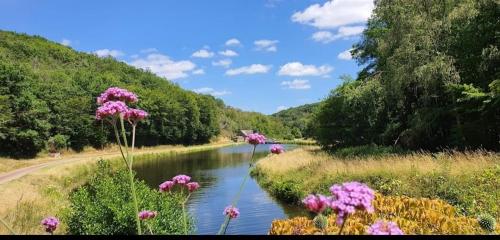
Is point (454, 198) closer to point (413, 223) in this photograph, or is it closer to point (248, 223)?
point (248, 223)

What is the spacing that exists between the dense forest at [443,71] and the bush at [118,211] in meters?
14.1

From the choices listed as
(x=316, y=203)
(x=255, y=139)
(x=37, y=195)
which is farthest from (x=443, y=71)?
(x=316, y=203)

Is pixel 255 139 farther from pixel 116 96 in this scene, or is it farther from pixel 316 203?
pixel 316 203

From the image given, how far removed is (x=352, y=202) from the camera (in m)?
2.16

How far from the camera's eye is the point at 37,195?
75.7ft

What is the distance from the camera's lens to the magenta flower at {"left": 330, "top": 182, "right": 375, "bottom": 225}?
2.15 metres

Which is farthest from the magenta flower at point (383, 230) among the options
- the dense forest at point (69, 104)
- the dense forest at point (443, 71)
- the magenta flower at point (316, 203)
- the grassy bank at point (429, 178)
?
the dense forest at point (443, 71)

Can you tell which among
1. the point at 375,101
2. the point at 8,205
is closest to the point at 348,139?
the point at 375,101

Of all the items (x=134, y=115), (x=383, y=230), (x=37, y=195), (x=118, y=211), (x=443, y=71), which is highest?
(x=443, y=71)

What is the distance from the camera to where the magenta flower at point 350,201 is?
2152 mm

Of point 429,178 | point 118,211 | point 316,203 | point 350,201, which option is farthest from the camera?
point 429,178

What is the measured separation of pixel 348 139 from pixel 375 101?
44.3 feet

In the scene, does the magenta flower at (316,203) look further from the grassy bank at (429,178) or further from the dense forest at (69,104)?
the grassy bank at (429,178)

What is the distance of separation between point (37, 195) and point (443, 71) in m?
19.6
